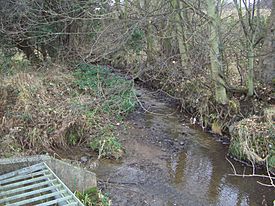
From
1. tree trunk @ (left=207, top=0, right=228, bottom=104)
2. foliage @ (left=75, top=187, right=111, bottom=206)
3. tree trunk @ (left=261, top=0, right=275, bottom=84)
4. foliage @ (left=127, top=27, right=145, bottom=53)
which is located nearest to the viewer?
foliage @ (left=75, top=187, right=111, bottom=206)

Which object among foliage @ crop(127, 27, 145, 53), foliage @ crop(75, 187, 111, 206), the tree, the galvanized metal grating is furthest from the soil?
foliage @ crop(127, 27, 145, 53)

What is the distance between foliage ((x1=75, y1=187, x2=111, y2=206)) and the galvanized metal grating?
477 mm

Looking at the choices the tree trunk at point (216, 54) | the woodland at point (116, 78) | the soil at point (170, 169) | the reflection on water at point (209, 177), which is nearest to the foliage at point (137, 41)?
the woodland at point (116, 78)

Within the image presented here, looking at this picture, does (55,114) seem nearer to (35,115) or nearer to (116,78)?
(35,115)

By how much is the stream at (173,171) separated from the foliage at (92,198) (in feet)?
1.78

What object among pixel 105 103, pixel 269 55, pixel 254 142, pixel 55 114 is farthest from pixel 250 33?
pixel 55 114

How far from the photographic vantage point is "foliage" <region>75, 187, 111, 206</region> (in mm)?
4875

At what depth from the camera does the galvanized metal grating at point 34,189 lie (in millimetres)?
4152

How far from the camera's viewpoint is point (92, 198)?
503 centimetres

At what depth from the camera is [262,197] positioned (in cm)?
624

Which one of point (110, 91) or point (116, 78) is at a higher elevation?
point (116, 78)

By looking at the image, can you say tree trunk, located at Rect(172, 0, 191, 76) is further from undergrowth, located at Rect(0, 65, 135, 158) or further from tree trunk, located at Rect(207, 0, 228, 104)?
undergrowth, located at Rect(0, 65, 135, 158)

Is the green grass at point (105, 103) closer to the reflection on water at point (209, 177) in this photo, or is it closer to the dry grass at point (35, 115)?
the dry grass at point (35, 115)

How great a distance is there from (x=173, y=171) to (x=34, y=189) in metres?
3.43
